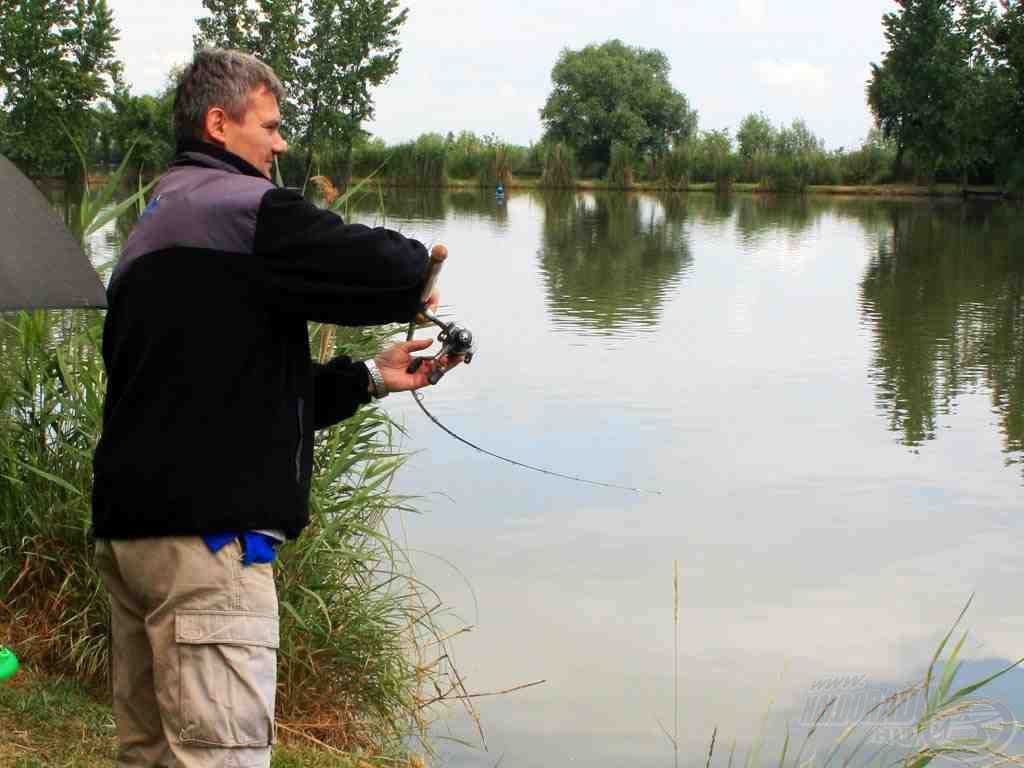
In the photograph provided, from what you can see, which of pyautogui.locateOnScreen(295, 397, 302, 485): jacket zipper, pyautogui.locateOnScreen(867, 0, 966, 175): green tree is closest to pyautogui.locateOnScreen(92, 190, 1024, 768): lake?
pyautogui.locateOnScreen(295, 397, 302, 485): jacket zipper

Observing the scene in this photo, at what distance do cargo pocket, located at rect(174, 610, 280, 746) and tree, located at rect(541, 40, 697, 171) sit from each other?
252 ft

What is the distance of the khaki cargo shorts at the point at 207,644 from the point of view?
2504 mm

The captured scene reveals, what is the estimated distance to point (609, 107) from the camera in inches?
3241

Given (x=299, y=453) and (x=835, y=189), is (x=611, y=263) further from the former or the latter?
(x=835, y=189)

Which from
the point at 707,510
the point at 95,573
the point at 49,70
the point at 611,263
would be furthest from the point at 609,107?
the point at 95,573

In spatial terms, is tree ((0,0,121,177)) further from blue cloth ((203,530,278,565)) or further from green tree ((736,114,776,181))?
blue cloth ((203,530,278,565))

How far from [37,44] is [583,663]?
5024 cm

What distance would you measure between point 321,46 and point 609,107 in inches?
908

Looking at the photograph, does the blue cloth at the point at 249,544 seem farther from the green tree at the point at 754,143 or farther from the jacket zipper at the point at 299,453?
the green tree at the point at 754,143

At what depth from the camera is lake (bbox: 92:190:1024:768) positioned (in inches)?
224

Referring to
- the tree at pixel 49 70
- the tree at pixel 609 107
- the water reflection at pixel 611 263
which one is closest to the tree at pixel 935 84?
the water reflection at pixel 611 263

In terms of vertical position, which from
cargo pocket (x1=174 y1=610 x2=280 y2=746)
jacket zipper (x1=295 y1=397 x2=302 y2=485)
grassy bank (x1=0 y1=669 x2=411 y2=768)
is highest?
jacket zipper (x1=295 y1=397 x2=302 y2=485)

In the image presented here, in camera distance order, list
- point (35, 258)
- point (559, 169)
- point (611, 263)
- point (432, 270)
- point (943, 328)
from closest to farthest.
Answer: point (432, 270) < point (35, 258) < point (943, 328) < point (611, 263) < point (559, 169)

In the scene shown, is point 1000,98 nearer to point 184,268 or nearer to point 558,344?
point 558,344
